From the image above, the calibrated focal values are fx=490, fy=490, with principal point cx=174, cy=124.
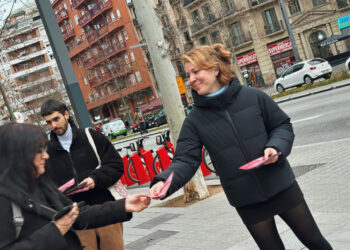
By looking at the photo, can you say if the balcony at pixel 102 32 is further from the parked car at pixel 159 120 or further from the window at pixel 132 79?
the parked car at pixel 159 120

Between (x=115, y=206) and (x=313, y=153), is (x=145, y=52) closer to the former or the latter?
(x=313, y=153)

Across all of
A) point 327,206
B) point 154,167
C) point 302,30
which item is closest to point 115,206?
point 327,206

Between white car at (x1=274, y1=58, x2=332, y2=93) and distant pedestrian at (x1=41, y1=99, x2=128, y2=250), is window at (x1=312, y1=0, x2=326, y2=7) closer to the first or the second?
white car at (x1=274, y1=58, x2=332, y2=93)

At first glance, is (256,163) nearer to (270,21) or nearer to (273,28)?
(273,28)

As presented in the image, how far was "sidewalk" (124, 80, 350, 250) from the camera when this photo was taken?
5.11 metres

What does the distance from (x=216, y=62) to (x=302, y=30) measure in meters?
44.0

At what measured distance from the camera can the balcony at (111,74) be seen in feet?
199

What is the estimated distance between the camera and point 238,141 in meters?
3.09

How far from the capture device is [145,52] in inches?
2420

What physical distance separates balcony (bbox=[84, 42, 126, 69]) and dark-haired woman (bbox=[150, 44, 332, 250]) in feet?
186

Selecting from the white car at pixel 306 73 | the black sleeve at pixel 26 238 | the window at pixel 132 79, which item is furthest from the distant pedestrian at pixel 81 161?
the window at pixel 132 79

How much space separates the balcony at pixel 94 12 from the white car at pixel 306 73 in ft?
120

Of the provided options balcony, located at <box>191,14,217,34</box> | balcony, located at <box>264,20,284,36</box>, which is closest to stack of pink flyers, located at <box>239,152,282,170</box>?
balcony, located at <box>264,20,284,36</box>

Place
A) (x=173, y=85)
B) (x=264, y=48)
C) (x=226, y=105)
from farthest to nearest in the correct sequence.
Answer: (x=264, y=48), (x=173, y=85), (x=226, y=105)
